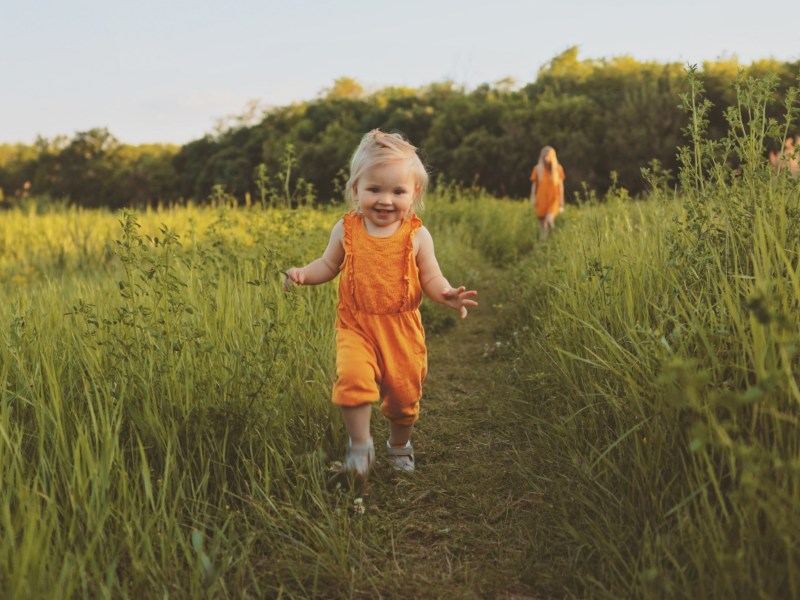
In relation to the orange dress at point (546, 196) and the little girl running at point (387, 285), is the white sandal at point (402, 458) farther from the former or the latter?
the orange dress at point (546, 196)

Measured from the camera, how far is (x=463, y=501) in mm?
2572

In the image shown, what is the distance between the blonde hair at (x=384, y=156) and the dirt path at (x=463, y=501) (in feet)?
4.00

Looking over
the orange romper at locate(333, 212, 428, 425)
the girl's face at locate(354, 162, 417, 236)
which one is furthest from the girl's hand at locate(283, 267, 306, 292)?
the girl's face at locate(354, 162, 417, 236)

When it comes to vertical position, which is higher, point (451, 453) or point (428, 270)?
point (428, 270)

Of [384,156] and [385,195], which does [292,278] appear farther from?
[384,156]

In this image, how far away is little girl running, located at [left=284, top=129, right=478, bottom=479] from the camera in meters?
2.77

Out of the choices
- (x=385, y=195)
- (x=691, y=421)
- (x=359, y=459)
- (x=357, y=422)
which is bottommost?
(x=359, y=459)

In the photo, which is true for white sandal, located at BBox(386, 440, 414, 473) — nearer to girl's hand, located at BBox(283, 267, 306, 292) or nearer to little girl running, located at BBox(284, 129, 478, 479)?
little girl running, located at BBox(284, 129, 478, 479)

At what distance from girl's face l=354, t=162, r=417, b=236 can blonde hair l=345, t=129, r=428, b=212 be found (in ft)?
0.07

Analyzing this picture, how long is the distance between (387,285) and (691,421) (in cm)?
135

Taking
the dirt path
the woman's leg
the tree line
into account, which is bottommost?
the dirt path

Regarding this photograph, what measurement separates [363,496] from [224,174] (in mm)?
35580

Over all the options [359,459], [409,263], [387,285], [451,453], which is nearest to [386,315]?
[387,285]

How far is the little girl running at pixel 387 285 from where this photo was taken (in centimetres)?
277
